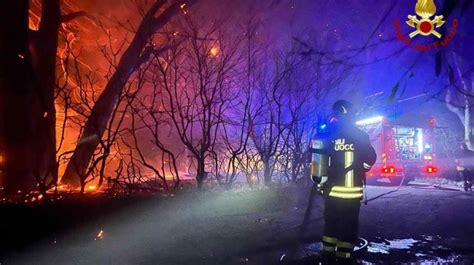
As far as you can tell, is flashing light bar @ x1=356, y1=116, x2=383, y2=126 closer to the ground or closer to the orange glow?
the ground

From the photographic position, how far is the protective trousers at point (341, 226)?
4.20m

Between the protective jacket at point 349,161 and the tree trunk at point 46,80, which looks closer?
the protective jacket at point 349,161

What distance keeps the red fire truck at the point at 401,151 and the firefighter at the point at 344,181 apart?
1075 cm

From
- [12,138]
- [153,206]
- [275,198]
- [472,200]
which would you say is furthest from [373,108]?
[12,138]

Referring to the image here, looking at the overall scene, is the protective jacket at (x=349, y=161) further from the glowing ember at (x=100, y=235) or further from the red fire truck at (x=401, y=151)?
the red fire truck at (x=401, y=151)

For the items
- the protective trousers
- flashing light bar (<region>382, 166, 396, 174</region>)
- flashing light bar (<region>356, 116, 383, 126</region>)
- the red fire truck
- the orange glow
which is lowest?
the protective trousers

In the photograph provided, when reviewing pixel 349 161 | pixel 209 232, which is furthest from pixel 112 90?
pixel 349 161

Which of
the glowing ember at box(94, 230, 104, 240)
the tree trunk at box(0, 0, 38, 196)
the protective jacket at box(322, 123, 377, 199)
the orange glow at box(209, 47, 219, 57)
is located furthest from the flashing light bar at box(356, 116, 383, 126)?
the tree trunk at box(0, 0, 38, 196)

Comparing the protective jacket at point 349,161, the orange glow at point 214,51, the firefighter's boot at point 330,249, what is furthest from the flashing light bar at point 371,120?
the firefighter's boot at point 330,249

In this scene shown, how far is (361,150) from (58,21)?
6.83 m

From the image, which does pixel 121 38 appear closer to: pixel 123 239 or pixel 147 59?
pixel 147 59

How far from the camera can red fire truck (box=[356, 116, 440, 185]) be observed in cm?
1423

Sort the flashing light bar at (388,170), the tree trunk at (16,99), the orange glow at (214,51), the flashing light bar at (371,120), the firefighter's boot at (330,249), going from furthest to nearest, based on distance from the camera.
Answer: the flashing light bar at (371,120) → the flashing light bar at (388,170) → the orange glow at (214,51) → the tree trunk at (16,99) → the firefighter's boot at (330,249)

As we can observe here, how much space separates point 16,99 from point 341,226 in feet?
19.7
